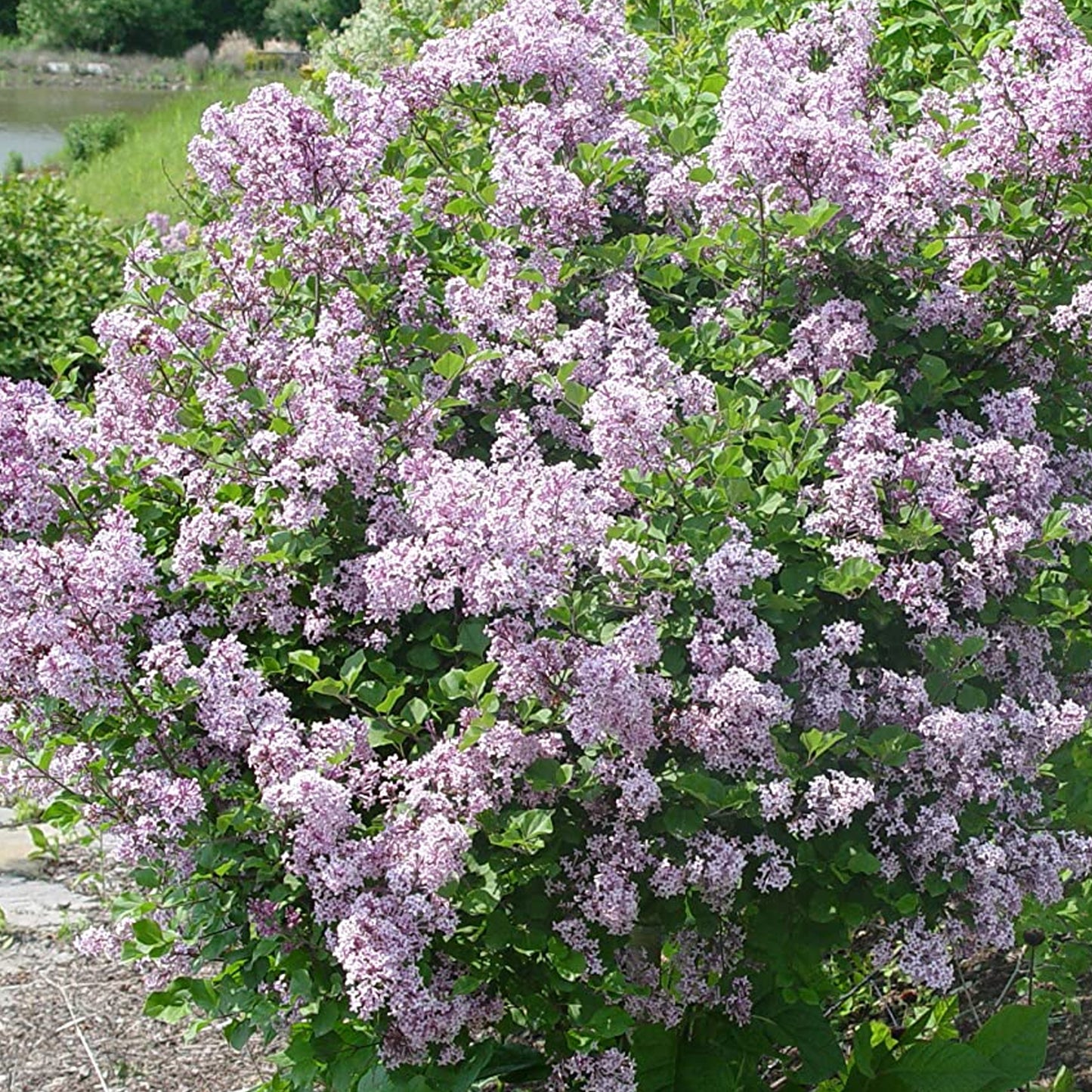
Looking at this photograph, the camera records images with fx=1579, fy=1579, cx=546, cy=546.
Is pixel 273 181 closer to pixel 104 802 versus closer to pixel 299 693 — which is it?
pixel 299 693

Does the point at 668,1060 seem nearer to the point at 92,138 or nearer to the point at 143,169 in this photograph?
the point at 143,169

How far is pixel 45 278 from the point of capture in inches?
339

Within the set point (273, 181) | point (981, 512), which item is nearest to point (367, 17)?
point (273, 181)

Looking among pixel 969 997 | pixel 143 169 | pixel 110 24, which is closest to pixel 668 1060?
pixel 969 997

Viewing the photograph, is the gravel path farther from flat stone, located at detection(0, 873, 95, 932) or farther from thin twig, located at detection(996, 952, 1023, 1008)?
thin twig, located at detection(996, 952, 1023, 1008)

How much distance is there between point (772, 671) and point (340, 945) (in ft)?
2.72

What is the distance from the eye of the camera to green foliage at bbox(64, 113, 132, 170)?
21703 mm

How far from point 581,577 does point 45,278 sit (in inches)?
268

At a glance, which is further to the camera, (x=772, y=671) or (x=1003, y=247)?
(x=1003, y=247)

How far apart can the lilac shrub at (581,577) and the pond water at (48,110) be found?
1896cm

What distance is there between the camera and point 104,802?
259cm

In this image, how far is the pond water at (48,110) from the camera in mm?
25156

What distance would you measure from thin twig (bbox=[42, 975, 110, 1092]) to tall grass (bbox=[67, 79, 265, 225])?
970 centimetres

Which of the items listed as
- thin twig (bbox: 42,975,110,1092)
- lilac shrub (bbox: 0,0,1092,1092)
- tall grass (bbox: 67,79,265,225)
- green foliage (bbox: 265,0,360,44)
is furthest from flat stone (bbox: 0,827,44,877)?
green foliage (bbox: 265,0,360,44)
